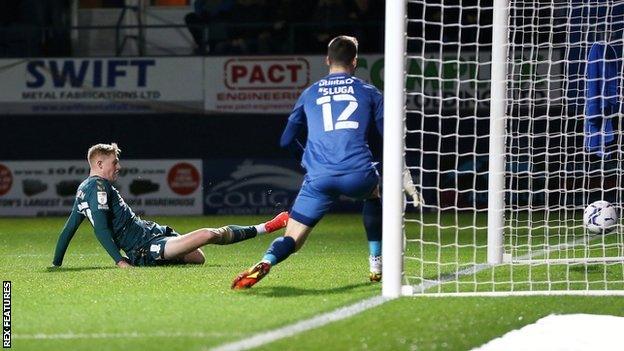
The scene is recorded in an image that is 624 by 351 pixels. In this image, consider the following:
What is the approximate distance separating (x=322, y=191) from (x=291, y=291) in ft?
2.21

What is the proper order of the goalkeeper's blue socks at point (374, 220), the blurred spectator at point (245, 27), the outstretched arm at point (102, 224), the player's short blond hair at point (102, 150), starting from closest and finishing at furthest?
the goalkeeper's blue socks at point (374, 220) → the outstretched arm at point (102, 224) → the player's short blond hair at point (102, 150) → the blurred spectator at point (245, 27)

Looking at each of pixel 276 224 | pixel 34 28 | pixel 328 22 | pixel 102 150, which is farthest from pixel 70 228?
pixel 34 28

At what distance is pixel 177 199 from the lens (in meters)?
20.1

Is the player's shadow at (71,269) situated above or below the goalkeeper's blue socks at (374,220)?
below

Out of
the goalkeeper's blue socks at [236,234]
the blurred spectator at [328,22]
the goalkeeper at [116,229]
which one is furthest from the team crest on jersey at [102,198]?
the blurred spectator at [328,22]

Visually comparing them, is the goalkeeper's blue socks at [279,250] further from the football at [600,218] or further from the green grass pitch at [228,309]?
the football at [600,218]

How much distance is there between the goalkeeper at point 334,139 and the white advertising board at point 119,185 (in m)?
11.8

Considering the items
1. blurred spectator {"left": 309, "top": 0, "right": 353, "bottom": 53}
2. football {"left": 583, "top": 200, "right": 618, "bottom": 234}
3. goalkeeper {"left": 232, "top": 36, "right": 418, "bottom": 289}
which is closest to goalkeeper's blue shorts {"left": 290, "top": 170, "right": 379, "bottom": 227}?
goalkeeper {"left": 232, "top": 36, "right": 418, "bottom": 289}

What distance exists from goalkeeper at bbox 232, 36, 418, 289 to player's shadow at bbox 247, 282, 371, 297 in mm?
192

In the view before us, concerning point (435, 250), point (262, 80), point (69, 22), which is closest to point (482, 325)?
point (435, 250)

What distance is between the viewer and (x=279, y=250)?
8055mm

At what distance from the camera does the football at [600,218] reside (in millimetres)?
10016

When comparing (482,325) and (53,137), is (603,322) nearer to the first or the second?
(482,325)

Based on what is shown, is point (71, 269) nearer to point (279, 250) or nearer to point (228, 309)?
point (279, 250)
